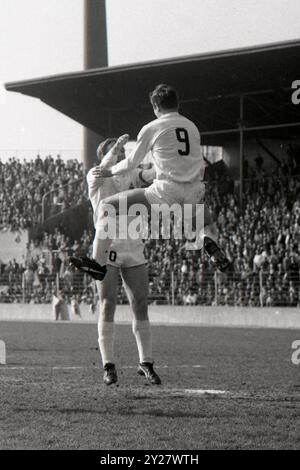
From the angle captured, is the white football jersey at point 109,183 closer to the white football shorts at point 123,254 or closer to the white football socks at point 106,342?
the white football shorts at point 123,254

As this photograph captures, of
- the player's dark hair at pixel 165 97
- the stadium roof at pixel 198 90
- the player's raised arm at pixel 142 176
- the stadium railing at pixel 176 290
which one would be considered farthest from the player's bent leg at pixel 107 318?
the stadium roof at pixel 198 90

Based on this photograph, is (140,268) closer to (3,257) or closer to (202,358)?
(202,358)

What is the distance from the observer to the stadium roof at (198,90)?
28.9 m

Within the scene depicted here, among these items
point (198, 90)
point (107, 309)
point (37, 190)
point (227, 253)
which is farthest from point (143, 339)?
point (37, 190)

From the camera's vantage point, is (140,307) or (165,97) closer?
(165,97)

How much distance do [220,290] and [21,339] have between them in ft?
33.5

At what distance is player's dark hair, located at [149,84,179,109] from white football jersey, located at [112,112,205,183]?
90 mm

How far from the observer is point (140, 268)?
29.5ft

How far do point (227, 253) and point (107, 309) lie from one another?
18536 mm

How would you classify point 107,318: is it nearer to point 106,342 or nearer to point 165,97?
point 106,342

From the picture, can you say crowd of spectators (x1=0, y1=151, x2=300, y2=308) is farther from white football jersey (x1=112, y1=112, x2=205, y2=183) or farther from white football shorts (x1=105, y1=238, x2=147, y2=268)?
white football jersey (x1=112, y1=112, x2=205, y2=183)

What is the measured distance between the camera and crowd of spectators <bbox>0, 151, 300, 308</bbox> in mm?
26219

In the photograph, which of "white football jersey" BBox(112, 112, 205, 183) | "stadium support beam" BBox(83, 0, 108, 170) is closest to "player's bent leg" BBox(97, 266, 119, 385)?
"white football jersey" BBox(112, 112, 205, 183)

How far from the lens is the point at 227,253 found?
27281 millimetres
